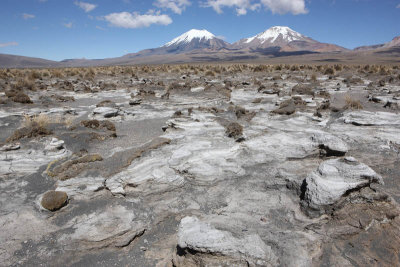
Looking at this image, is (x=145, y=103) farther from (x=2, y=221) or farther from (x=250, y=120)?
(x=2, y=221)

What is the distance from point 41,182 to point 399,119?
1199cm

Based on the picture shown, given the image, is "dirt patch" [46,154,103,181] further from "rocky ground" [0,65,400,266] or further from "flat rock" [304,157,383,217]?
"flat rock" [304,157,383,217]

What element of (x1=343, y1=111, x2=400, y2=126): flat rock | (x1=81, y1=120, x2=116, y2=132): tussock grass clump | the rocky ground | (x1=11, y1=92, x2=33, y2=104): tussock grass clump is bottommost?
the rocky ground

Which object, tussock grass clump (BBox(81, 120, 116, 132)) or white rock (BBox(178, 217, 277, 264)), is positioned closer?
white rock (BBox(178, 217, 277, 264))

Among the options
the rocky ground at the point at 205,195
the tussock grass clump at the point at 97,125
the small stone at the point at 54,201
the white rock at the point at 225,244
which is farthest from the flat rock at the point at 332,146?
the tussock grass clump at the point at 97,125

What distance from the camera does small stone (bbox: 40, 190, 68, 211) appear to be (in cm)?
504

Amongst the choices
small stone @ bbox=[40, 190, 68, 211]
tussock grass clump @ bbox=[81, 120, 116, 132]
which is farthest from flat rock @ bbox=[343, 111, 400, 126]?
small stone @ bbox=[40, 190, 68, 211]

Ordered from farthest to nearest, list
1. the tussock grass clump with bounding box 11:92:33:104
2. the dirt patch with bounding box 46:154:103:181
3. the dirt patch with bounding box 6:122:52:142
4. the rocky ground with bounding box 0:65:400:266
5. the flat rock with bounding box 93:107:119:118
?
the tussock grass clump with bounding box 11:92:33:104 → the flat rock with bounding box 93:107:119:118 → the dirt patch with bounding box 6:122:52:142 → the dirt patch with bounding box 46:154:103:181 → the rocky ground with bounding box 0:65:400:266

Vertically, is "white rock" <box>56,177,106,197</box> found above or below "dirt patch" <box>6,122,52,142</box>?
below

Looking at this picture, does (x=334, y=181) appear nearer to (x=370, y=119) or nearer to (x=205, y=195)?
(x=205, y=195)

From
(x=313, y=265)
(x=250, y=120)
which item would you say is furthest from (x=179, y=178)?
(x=250, y=120)

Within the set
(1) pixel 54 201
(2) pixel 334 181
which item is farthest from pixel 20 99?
(2) pixel 334 181

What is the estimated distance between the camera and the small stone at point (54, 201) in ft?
16.5

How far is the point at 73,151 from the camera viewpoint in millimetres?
7715
